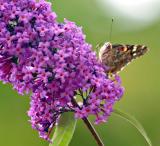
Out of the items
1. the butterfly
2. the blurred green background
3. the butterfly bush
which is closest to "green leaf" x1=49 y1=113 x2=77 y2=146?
the butterfly bush

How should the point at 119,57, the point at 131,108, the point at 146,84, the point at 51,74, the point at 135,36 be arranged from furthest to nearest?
the point at 135,36, the point at 146,84, the point at 131,108, the point at 119,57, the point at 51,74

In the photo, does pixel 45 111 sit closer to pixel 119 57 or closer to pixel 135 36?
pixel 119 57

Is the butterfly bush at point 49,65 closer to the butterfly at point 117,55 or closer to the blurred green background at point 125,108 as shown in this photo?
the butterfly at point 117,55

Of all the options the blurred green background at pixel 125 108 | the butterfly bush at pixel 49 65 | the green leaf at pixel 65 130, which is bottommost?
the green leaf at pixel 65 130

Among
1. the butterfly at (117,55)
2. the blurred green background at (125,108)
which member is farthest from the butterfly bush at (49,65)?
the blurred green background at (125,108)

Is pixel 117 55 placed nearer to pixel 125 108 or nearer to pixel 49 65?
pixel 49 65

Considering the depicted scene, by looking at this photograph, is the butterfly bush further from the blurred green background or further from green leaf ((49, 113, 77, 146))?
the blurred green background

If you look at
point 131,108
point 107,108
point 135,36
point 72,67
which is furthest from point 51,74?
point 135,36
